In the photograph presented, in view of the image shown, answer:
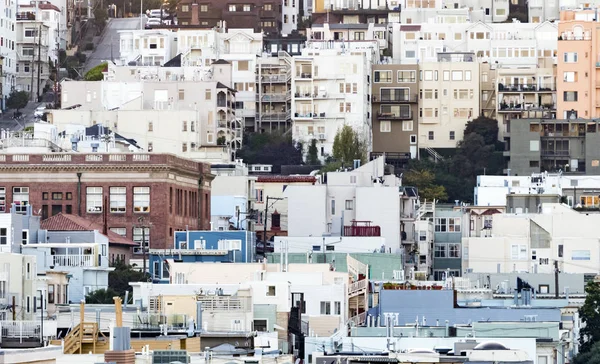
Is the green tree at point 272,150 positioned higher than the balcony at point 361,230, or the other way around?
the green tree at point 272,150

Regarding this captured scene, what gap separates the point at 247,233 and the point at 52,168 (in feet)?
49.3

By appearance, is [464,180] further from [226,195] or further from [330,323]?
[330,323]

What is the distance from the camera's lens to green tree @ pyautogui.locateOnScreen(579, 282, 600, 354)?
97188 mm

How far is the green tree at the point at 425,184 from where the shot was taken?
170m

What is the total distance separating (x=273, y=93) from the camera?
191750mm

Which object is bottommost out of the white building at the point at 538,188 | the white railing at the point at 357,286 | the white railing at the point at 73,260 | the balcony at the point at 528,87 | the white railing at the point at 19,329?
the white railing at the point at 19,329

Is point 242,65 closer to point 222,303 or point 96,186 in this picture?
point 96,186

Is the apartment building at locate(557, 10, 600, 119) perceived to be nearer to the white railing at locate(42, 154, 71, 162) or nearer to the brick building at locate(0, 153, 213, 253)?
the brick building at locate(0, 153, 213, 253)

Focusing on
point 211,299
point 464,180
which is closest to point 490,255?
point 464,180

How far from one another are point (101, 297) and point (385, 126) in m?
91.9

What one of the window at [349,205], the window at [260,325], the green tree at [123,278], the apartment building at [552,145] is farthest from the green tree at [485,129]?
the window at [260,325]

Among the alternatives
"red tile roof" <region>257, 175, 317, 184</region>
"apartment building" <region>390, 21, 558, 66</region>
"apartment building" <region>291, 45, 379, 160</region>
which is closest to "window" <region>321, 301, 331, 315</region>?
"red tile roof" <region>257, 175, 317, 184</region>

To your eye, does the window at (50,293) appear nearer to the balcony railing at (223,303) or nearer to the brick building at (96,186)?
the balcony railing at (223,303)

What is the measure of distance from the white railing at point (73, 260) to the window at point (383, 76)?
8415 cm
